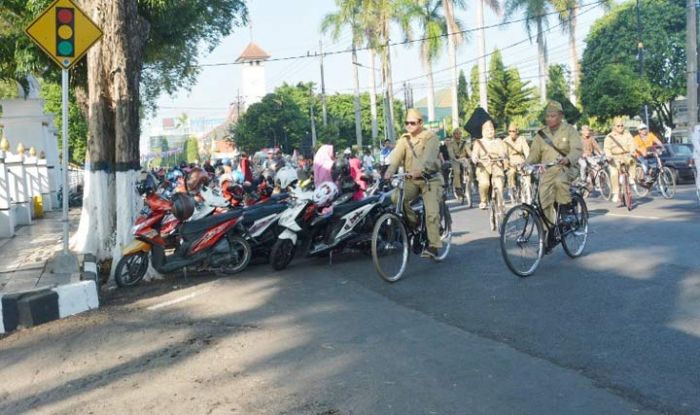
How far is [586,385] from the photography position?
442 cm

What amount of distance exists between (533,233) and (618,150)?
8.21 m

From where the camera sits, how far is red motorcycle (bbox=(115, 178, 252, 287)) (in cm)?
927

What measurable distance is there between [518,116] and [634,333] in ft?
162

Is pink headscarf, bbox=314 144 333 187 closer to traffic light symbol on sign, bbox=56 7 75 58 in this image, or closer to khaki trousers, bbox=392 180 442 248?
khaki trousers, bbox=392 180 442 248

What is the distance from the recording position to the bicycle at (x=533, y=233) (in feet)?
25.9

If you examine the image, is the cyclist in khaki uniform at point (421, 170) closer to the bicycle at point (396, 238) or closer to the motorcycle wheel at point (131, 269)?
the bicycle at point (396, 238)

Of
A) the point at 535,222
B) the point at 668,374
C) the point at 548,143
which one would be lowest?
the point at 668,374

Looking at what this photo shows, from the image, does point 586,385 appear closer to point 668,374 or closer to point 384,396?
point 668,374

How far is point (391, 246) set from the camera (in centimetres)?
831

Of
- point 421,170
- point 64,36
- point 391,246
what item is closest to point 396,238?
point 391,246

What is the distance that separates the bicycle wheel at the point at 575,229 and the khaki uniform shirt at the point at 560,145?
1.80ft

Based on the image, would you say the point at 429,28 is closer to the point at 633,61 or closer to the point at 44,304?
the point at 633,61

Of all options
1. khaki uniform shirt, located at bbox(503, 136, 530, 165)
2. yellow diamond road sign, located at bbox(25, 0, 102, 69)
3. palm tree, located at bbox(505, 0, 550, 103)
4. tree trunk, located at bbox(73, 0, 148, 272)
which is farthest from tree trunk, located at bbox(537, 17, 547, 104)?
yellow diamond road sign, located at bbox(25, 0, 102, 69)

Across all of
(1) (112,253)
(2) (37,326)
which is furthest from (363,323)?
(1) (112,253)
